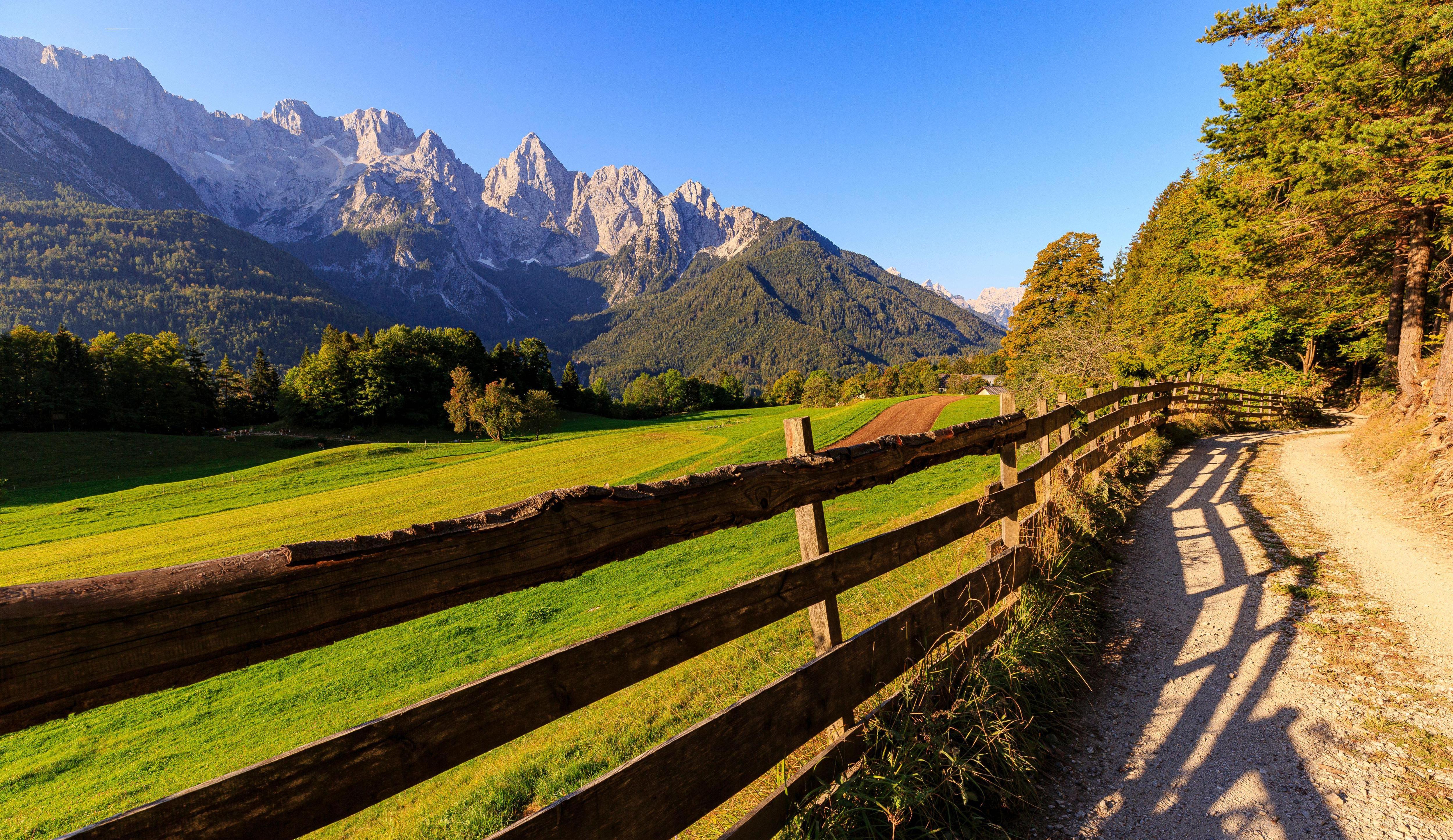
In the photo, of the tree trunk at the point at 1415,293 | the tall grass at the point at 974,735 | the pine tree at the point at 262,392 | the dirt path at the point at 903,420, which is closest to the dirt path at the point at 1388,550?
the tall grass at the point at 974,735

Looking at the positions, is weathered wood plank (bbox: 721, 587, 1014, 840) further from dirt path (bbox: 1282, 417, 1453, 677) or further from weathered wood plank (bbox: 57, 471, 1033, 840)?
dirt path (bbox: 1282, 417, 1453, 677)

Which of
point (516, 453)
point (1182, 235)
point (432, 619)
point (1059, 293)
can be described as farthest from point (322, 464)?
point (1182, 235)

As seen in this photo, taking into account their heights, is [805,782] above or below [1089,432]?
below

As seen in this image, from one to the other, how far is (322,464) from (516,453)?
9.65m

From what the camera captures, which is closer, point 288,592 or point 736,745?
point 288,592

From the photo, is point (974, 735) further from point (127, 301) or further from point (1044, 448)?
point (127, 301)

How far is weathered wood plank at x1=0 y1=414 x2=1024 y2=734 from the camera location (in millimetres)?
1115

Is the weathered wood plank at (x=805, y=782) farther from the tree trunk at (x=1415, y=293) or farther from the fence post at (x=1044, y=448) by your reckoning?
the tree trunk at (x=1415, y=293)

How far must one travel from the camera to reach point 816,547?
2936 millimetres

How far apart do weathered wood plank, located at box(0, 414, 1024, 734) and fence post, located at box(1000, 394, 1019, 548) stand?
10.5 ft

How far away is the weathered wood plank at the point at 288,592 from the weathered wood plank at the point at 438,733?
0.83 ft

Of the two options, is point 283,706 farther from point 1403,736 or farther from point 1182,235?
A: point 1182,235

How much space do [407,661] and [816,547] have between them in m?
7.44

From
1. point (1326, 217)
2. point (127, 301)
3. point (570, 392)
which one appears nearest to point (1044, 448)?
point (1326, 217)
